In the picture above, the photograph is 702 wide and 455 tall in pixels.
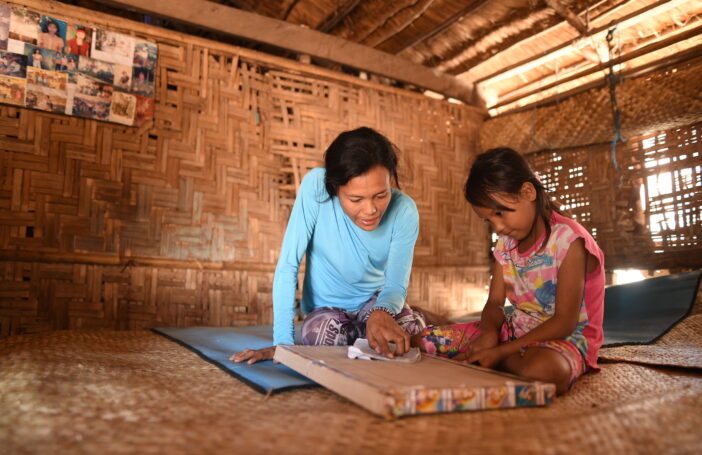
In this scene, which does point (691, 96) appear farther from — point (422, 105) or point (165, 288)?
point (165, 288)

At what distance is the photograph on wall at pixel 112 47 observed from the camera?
294 centimetres

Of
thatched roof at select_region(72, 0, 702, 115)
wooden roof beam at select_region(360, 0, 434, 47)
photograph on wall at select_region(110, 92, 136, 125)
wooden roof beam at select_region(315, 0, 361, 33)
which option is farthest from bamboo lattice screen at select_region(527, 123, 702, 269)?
photograph on wall at select_region(110, 92, 136, 125)

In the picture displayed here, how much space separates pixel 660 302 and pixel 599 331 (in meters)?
1.56

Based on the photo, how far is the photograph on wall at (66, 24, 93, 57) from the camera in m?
2.86

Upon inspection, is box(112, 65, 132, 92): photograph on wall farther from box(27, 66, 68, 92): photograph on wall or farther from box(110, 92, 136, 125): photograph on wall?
box(27, 66, 68, 92): photograph on wall

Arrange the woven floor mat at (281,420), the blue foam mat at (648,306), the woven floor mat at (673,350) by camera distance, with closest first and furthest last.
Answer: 1. the woven floor mat at (281,420)
2. the woven floor mat at (673,350)
3. the blue foam mat at (648,306)

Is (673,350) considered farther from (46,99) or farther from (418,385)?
(46,99)

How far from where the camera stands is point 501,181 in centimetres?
175

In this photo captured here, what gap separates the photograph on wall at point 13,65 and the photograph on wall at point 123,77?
0.45 metres

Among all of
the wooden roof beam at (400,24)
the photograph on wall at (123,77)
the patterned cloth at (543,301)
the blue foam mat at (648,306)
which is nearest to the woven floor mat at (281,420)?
the patterned cloth at (543,301)

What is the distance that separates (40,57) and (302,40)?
5.45ft

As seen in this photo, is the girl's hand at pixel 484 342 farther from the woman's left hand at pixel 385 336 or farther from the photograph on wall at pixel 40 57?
the photograph on wall at pixel 40 57

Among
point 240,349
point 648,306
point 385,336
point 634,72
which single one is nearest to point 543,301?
point 385,336

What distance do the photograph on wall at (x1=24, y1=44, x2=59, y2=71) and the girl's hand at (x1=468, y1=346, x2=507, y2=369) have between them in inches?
109
